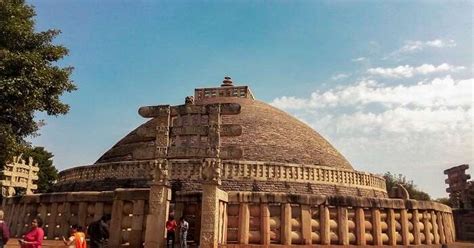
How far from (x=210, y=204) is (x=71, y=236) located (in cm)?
242

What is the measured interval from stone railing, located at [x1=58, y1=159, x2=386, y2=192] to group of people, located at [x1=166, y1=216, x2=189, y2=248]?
7.31 m

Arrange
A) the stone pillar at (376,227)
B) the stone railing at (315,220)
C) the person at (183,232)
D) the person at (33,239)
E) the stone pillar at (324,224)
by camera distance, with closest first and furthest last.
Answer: the person at (33,239)
the person at (183,232)
the stone railing at (315,220)
the stone pillar at (324,224)
the stone pillar at (376,227)

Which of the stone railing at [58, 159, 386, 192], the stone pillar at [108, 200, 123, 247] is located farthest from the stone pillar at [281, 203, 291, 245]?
the stone railing at [58, 159, 386, 192]

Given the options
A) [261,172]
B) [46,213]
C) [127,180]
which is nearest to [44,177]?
[127,180]

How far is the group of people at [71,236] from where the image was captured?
589cm

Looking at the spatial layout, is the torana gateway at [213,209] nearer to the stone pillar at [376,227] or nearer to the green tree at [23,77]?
the stone pillar at [376,227]

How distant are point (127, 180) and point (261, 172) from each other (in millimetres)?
5675

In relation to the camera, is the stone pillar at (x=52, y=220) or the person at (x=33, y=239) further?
the stone pillar at (x=52, y=220)

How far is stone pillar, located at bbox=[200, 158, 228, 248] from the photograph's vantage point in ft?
23.3

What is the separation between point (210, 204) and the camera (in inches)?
285

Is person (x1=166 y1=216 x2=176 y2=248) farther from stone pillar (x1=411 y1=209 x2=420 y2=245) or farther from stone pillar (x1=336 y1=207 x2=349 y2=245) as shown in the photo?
stone pillar (x1=411 y1=209 x2=420 y2=245)

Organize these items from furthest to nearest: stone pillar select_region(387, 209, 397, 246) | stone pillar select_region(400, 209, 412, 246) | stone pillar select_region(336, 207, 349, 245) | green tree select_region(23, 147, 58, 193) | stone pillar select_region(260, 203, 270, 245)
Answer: green tree select_region(23, 147, 58, 193) → stone pillar select_region(400, 209, 412, 246) → stone pillar select_region(387, 209, 397, 246) → stone pillar select_region(336, 207, 349, 245) → stone pillar select_region(260, 203, 270, 245)

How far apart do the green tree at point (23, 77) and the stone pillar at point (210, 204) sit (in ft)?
15.6

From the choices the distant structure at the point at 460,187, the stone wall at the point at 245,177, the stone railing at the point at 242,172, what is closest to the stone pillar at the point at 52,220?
the stone railing at the point at 242,172
